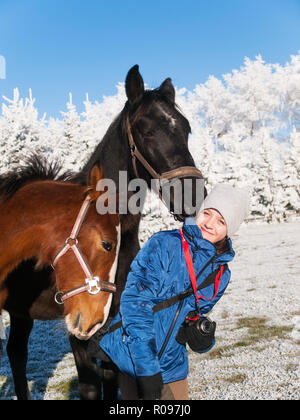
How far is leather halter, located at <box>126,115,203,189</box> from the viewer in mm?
3482

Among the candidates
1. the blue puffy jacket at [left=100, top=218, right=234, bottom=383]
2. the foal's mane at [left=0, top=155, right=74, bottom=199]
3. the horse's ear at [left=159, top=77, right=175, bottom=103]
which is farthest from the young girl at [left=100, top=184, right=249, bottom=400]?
the horse's ear at [left=159, top=77, right=175, bottom=103]

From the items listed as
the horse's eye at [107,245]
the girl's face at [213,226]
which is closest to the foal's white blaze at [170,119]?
the girl's face at [213,226]

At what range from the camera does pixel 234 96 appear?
68500 mm

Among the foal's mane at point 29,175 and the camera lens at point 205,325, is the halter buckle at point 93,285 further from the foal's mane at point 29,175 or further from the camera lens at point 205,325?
the foal's mane at point 29,175

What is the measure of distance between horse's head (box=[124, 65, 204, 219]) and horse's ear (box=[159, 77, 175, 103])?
0.67 ft

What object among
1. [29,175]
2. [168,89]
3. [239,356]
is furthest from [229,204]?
[239,356]

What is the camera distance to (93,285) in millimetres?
2438

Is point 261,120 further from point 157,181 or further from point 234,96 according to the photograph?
point 157,181

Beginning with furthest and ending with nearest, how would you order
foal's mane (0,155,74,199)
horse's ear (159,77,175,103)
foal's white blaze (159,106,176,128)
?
1. horse's ear (159,77,175,103)
2. foal's white blaze (159,106,176,128)
3. foal's mane (0,155,74,199)

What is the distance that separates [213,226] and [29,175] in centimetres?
166

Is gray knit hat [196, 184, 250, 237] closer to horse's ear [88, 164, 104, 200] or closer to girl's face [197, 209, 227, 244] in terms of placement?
girl's face [197, 209, 227, 244]

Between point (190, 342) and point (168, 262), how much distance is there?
543 mm

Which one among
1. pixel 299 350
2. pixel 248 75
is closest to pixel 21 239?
pixel 299 350

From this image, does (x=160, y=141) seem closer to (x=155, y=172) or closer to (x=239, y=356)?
(x=155, y=172)
